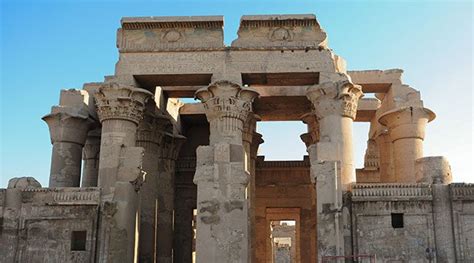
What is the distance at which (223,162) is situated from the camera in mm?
13914

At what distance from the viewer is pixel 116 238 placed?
14.4m

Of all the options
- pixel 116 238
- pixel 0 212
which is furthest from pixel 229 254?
pixel 0 212

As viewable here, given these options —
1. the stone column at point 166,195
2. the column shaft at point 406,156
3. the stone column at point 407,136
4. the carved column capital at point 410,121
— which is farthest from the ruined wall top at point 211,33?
the column shaft at point 406,156

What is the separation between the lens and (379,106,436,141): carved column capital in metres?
16.7

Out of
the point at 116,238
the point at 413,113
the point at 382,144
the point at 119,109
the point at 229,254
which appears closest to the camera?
the point at 229,254

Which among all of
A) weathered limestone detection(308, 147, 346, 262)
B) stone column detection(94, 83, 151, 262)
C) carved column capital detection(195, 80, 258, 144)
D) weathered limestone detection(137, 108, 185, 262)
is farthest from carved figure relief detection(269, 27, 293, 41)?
weathered limestone detection(137, 108, 185, 262)

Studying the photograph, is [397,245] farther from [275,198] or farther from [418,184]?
[275,198]

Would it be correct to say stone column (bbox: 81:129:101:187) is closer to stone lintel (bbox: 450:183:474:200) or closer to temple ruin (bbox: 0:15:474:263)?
temple ruin (bbox: 0:15:474:263)

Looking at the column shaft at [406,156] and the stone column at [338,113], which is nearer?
the stone column at [338,113]

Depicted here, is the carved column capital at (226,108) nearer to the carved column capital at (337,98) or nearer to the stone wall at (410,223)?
the carved column capital at (337,98)

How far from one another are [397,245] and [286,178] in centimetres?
905

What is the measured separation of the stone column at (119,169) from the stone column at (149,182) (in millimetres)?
→ 1725

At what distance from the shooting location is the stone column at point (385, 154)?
18.6 meters

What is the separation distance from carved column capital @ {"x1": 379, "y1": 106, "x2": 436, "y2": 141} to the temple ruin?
0.12 ft
